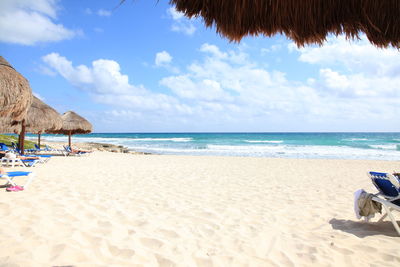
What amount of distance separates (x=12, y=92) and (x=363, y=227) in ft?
16.7

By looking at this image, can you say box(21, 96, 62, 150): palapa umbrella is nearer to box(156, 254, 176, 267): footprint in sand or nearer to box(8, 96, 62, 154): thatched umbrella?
box(8, 96, 62, 154): thatched umbrella

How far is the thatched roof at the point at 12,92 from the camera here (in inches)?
147

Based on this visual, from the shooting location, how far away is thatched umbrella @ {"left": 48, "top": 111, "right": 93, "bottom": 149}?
15469mm

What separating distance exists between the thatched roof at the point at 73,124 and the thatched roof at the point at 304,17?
15.5 m

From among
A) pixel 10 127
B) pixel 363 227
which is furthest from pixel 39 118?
pixel 363 227

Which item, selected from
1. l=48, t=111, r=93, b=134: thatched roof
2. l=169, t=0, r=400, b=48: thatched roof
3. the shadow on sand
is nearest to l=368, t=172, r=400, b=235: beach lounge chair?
the shadow on sand

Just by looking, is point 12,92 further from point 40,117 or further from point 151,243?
point 40,117

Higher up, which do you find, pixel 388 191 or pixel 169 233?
pixel 388 191

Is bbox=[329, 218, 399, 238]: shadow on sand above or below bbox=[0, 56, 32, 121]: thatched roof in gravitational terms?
below

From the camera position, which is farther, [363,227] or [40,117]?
[40,117]

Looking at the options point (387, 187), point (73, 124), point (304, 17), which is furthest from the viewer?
point (73, 124)

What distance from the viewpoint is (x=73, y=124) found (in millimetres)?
15602

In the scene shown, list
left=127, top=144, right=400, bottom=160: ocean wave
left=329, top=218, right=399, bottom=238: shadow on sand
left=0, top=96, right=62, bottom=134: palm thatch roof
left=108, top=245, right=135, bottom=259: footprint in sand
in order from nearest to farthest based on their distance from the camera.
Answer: left=108, top=245, right=135, bottom=259: footprint in sand, left=329, top=218, right=399, bottom=238: shadow on sand, left=0, top=96, right=62, bottom=134: palm thatch roof, left=127, top=144, right=400, bottom=160: ocean wave

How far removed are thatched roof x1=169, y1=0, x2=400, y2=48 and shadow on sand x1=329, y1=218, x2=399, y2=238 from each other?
2.19 metres
